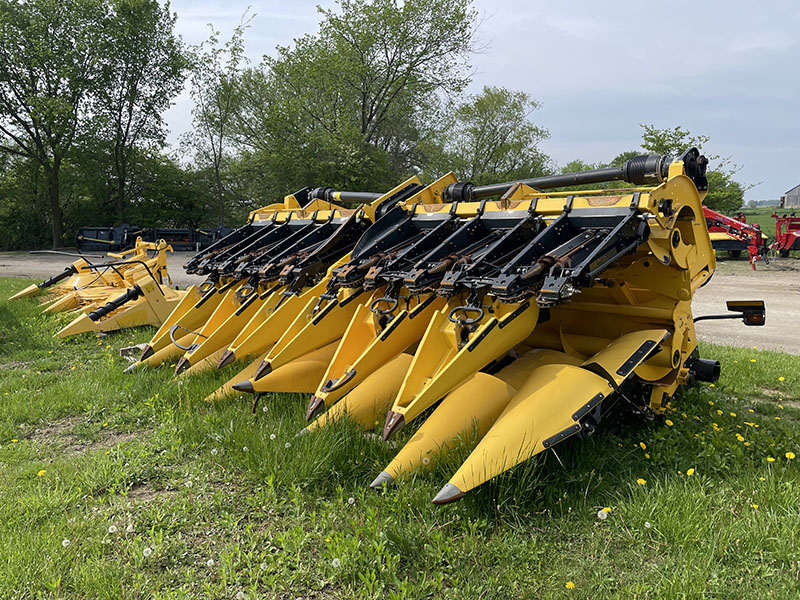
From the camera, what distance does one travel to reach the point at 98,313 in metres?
7.49

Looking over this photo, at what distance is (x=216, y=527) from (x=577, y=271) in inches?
89.2

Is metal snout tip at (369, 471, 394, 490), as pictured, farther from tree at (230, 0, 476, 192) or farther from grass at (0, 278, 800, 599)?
tree at (230, 0, 476, 192)

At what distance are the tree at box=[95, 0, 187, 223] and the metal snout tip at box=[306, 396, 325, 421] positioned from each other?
31201 millimetres

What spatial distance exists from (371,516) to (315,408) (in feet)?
2.98

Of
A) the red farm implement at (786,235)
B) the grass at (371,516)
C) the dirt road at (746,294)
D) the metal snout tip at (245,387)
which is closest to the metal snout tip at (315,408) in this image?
the grass at (371,516)

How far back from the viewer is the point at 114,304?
7629 mm

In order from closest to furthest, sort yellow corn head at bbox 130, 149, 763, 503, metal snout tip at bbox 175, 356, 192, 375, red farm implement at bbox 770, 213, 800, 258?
yellow corn head at bbox 130, 149, 763, 503
metal snout tip at bbox 175, 356, 192, 375
red farm implement at bbox 770, 213, 800, 258

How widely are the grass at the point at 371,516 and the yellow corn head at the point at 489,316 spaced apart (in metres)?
0.26

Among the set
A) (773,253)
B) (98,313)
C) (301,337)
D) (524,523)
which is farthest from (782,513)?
(773,253)

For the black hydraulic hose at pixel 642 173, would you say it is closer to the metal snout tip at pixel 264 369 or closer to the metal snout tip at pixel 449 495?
the metal snout tip at pixel 264 369

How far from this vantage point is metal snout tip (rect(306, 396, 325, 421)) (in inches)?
132

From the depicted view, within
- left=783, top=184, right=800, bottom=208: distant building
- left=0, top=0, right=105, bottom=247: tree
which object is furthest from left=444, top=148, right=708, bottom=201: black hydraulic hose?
left=783, top=184, right=800, bottom=208: distant building

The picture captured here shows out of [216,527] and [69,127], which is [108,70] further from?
[216,527]

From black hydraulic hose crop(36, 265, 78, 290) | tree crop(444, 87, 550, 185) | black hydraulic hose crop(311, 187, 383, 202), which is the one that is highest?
tree crop(444, 87, 550, 185)
